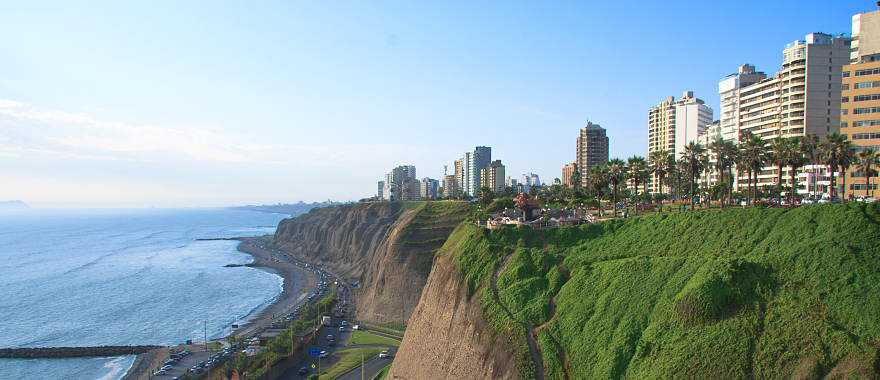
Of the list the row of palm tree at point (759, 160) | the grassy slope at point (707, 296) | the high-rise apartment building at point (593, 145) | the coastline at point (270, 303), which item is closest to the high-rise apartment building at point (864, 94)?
the row of palm tree at point (759, 160)

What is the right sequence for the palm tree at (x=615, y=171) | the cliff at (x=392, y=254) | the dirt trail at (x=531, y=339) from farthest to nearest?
the cliff at (x=392, y=254) < the palm tree at (x=615, y=171) < the dirt trail at (x=531, y=339)

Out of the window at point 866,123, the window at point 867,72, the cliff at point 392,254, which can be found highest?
the window at point 867,72

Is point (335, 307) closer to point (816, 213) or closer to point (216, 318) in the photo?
point (216, 318)

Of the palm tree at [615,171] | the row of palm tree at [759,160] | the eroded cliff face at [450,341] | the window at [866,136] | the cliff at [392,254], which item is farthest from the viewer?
the cliff at [392,254]

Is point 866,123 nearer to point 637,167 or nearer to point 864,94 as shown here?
point 864,94

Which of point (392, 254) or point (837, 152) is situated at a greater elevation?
point (837, 152)

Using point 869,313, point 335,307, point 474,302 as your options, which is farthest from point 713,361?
point 335,307

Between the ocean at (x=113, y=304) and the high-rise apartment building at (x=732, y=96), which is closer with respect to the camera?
the ocean at (x=113, y=304)

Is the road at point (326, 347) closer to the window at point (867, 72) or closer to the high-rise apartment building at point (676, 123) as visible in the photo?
the window at point (867, 72)

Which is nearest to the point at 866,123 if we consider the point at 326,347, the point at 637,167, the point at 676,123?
the point at 637,167
